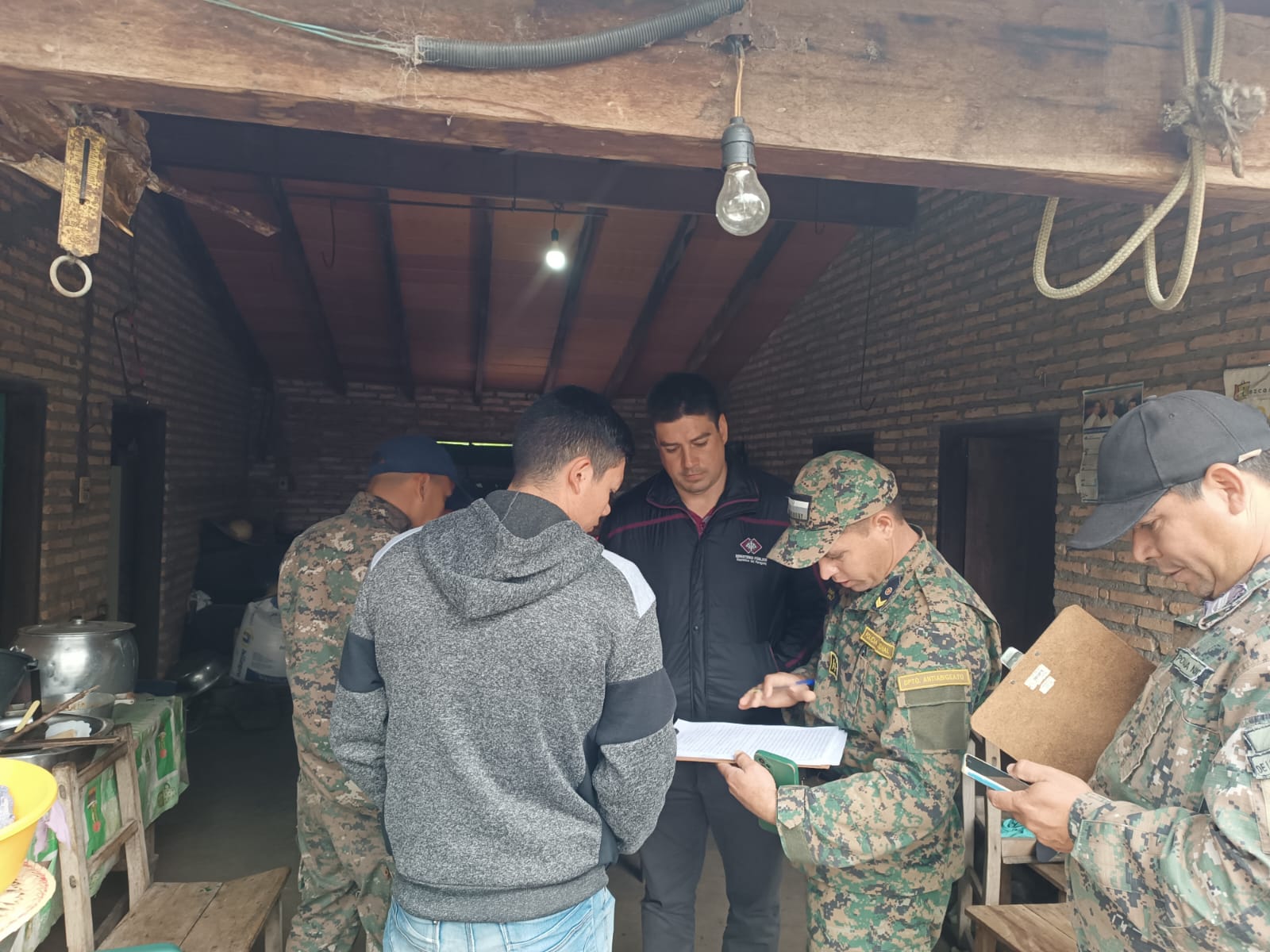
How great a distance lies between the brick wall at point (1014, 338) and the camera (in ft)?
10.4

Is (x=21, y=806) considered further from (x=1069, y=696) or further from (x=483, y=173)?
(x=483, y=173)

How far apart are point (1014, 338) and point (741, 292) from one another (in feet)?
10.9

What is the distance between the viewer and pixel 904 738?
5.60 feet

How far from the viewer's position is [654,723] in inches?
58.8

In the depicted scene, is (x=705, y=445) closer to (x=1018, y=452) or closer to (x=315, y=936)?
(x=315, y=936)

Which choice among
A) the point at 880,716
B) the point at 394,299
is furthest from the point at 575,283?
the point at 880,716

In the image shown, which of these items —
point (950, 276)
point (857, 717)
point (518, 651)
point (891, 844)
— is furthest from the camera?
point (950, 276)

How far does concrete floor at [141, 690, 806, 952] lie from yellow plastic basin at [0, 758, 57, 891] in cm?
254

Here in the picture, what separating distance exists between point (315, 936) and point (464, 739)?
189cm

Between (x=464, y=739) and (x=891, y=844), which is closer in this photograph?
(x=464, y=739)

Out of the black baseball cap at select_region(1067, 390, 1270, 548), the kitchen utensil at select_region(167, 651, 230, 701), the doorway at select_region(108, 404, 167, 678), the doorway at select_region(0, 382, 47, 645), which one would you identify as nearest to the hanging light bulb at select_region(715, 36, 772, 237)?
the black baseball cap at select_region(1067, 390, 1270, 548)

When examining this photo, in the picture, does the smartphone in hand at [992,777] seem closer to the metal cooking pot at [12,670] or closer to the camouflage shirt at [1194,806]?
the camouflage shirt at [1194,806]

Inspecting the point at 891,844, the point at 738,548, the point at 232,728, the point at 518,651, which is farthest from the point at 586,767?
the point at 232,728

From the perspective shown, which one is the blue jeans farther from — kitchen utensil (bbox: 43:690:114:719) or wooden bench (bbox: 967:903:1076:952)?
kitchen utensil (bbox: 43:690:114:719)
